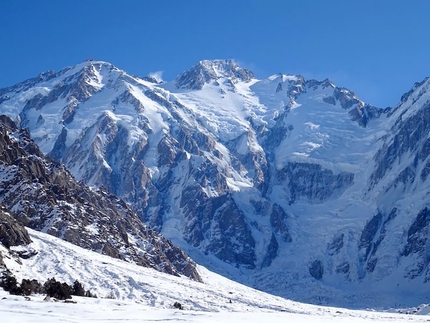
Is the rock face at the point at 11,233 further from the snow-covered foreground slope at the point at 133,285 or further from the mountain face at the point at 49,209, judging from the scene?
the mountain face at the point at 49,209

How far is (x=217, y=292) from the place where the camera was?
5320 inches

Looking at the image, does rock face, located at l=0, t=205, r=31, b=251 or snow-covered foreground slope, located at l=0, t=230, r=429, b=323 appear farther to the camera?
rock face, located at l=0, t=205, r=31, b=251

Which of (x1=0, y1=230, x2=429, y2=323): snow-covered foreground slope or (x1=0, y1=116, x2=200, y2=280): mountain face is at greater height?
(x1=0, y1=116, x2=200, y2=280): mountain face

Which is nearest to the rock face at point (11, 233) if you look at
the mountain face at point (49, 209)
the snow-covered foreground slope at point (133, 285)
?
the snow-covered foreground slope at point (133, 285)

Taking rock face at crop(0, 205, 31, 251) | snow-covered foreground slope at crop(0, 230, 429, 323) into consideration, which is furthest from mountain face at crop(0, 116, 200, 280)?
rock face at crop(0, 205, 31, 251)

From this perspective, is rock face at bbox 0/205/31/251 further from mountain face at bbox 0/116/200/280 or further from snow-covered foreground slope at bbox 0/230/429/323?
mountain face at bbox 0/116/200/280

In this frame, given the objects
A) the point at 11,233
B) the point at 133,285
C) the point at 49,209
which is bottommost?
the point at 133,285

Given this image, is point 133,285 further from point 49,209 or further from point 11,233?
point 49,209

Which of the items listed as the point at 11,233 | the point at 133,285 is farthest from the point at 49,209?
the point at 133,285

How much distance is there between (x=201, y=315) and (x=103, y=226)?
447ft

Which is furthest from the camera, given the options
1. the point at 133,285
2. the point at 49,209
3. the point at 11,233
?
the point at 49,209

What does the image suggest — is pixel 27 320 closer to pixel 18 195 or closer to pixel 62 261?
pixel 62 261

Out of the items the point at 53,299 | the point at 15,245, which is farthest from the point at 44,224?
the point at 53,299

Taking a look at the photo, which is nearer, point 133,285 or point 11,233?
point 133,285
